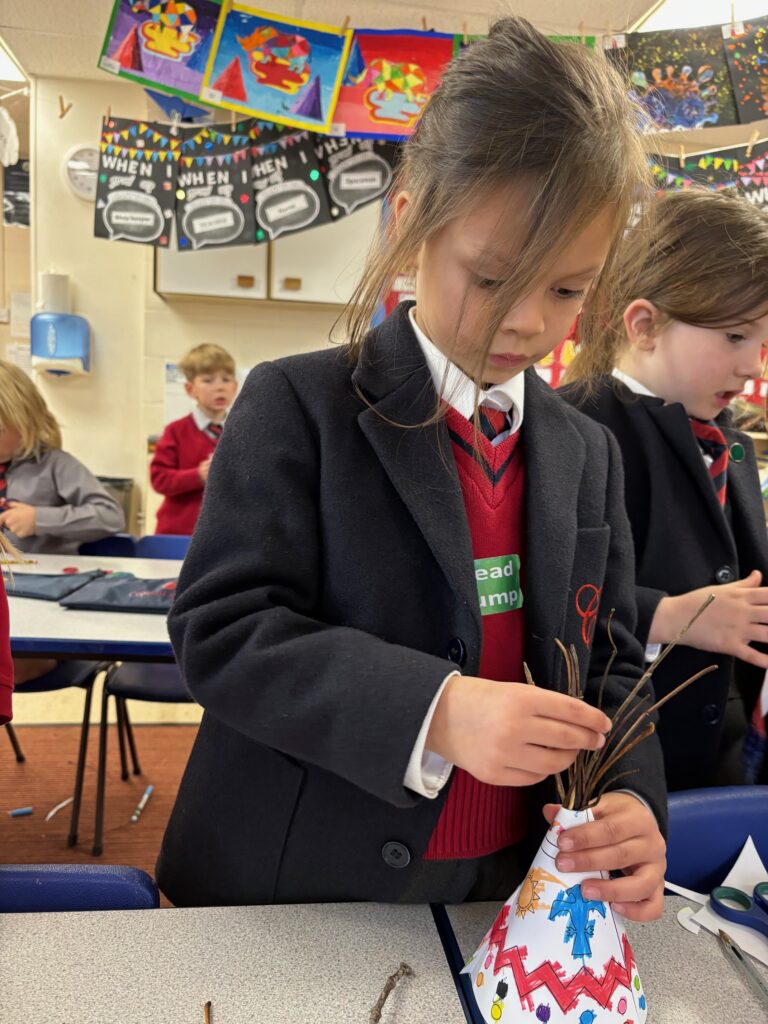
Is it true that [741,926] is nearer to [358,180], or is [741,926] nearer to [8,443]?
[8,443]

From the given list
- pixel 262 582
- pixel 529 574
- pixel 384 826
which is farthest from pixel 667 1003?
pixel 262 582

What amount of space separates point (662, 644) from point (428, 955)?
0.53m

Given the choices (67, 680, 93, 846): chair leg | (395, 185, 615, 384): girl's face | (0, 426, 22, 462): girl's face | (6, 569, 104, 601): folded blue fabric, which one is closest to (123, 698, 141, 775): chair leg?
(67, 680, 93, 846): chair leg

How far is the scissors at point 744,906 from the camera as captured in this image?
78 cm

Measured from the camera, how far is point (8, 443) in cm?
238

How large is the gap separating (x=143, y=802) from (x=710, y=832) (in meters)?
1.86

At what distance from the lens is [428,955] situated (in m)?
0.68

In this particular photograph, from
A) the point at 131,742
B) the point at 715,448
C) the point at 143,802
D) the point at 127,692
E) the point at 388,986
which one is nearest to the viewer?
the point at 388,986

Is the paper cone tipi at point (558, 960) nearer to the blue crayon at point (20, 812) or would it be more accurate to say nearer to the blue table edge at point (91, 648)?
the blue table edge at point (91, 648)

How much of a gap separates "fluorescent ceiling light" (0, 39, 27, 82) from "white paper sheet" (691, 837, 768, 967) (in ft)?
15.0

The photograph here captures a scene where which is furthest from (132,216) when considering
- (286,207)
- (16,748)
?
(16,748)

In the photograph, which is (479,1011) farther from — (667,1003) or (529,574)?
(529,574)

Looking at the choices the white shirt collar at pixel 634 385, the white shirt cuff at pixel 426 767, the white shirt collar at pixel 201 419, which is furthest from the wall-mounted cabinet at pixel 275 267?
the white shirt cuff at pixel 426 767

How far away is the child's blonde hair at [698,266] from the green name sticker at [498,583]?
0.39m
